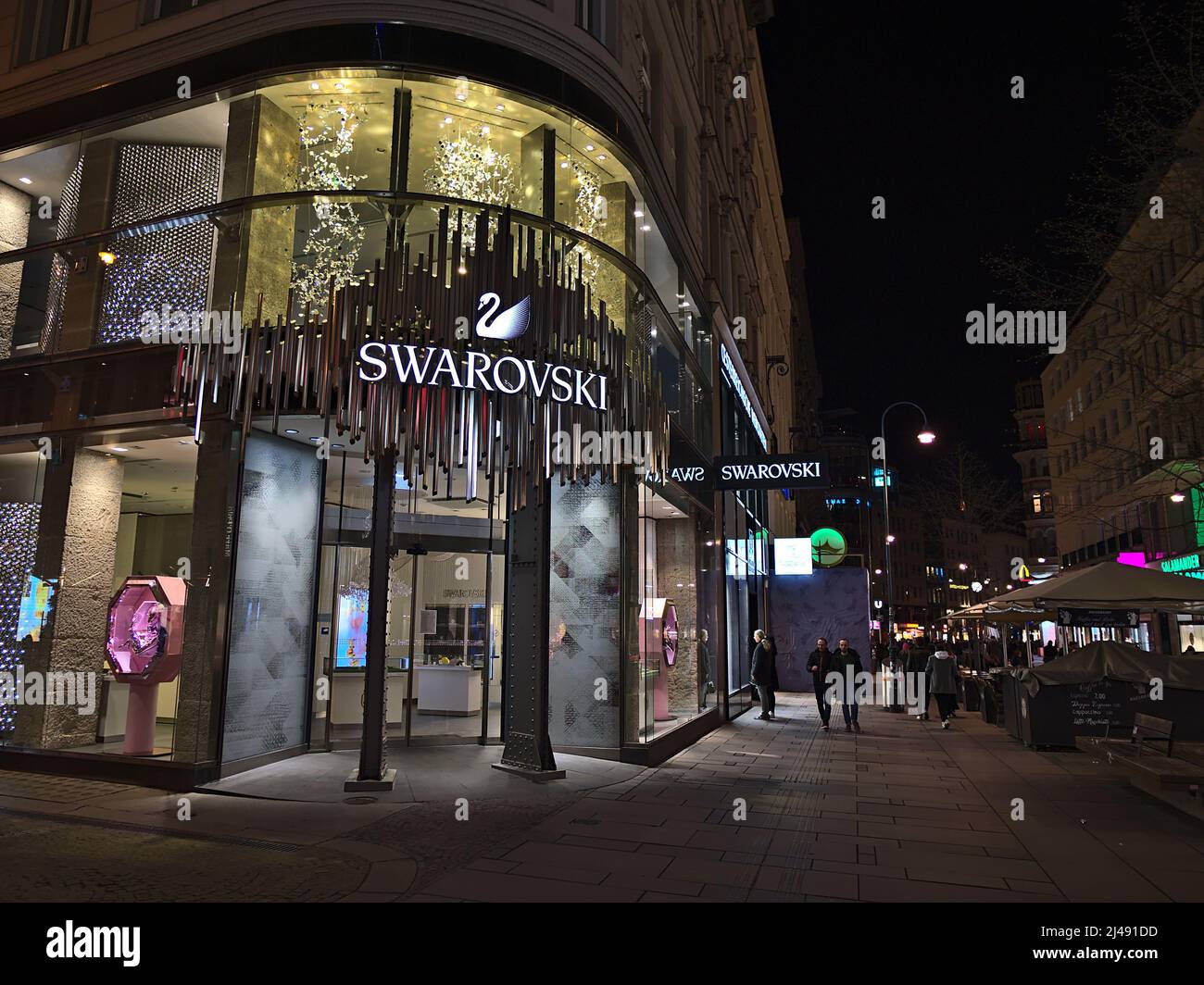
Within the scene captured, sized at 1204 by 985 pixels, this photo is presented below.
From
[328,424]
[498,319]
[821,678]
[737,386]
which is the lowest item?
[821,678]

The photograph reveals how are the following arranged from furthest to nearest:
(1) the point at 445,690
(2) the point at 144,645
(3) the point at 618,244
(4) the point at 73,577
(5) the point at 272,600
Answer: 1. (1) the point at 445,690
2. (3) the point at 618,244
3. (4) the point at 73,577
4. (5) the point at 272,600
5. (2) the point at 144,645

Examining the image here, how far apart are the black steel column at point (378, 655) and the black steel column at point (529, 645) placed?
1723 mm

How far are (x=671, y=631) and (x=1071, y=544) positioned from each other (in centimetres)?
4763

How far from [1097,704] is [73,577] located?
15.6m

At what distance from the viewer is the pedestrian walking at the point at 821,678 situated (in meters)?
17.6

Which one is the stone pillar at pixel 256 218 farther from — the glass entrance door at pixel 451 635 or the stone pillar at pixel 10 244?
the glass entrance door at pixel 451 635

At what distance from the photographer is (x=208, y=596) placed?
10.1m

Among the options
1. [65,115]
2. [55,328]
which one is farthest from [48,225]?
[55,328]

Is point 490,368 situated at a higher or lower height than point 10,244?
lower

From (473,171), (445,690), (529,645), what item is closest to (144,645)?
(445,690)

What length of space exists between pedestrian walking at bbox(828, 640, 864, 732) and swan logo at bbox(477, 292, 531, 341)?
34.7 ft

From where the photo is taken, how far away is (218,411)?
34.2 ft

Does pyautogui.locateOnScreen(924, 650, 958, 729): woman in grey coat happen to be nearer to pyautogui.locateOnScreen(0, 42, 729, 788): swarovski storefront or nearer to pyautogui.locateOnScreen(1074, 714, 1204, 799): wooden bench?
pyautogui.locateOnScreen(1074, 714, 1204, 799): wooden bench

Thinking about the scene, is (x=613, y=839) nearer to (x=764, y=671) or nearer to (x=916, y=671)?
(x=764, y=671)
